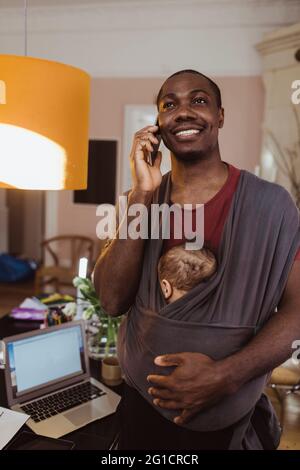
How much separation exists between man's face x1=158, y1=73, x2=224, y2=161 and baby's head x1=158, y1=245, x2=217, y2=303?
24 centimetres

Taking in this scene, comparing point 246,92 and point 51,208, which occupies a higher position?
point 246,92

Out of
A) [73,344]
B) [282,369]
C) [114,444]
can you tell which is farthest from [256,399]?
[282,369]

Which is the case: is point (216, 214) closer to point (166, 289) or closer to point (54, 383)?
point (166, 289)

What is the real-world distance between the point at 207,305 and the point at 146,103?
373cm

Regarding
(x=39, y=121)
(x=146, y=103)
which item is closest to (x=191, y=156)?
(x=39, y=121)

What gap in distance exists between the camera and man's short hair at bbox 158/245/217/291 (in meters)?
0.92

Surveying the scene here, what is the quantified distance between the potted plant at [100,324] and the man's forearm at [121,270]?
67 cm

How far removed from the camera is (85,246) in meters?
4.64

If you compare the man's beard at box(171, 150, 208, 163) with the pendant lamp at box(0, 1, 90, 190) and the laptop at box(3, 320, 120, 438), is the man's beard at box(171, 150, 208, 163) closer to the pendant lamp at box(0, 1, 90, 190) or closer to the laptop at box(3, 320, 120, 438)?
the pendant lamp at box(0, 1, 90, 190)

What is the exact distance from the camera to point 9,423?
121cm

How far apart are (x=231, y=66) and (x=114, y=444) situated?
375 cm

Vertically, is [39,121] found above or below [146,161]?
above

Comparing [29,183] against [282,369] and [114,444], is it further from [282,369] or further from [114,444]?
[282,369]

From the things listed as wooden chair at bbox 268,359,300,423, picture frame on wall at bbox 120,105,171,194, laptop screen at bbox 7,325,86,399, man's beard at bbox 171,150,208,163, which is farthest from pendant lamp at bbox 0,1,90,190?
picture frame on wall at bbox 120,105,171,194
